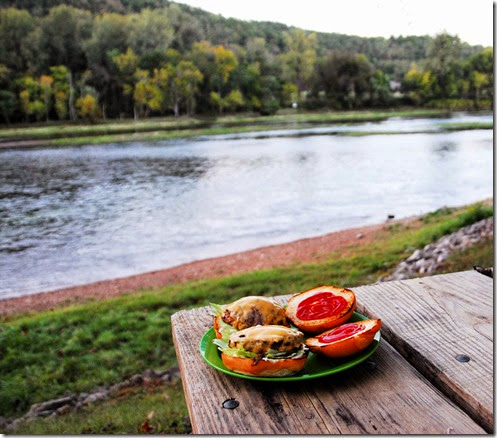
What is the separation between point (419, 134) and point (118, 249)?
2.40 meters

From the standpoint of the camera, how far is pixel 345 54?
331cm

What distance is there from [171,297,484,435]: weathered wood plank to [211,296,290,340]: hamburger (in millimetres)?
75

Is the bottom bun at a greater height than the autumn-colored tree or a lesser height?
lesser

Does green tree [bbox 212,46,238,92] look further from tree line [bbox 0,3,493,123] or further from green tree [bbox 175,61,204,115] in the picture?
green tree [bbox 175,61,204,115]

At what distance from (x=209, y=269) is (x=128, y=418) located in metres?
2.31

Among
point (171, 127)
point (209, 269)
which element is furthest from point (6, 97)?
point (209, 269)

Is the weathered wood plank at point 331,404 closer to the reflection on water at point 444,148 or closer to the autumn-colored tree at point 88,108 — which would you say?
the autumn-colored tree at point 88,108

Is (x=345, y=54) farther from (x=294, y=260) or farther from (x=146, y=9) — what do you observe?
(x=294, y=260)

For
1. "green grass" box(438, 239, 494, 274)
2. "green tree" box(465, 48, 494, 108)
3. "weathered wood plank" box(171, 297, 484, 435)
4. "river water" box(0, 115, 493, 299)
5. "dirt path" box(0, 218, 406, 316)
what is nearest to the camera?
"weathered wood plank" box(171, 297, 484, 435)

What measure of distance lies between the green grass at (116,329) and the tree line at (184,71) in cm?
135

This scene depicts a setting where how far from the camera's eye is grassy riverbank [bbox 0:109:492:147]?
127 inches

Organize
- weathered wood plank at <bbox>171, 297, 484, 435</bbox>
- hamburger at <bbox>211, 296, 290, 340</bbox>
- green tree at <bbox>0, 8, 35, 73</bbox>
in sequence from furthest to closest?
green tree at <bbox>0, 8, 35, 73</bbox>, hamburger at <bbox>211, 296, 290, 340</bbox>, weathered wood plank at <bbox>171, 297, 484, 435</bbox>

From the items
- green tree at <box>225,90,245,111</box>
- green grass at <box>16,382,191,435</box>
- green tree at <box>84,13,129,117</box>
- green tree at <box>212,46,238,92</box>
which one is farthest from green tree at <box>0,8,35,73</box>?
green grass at <box>16,382,191,435</box>

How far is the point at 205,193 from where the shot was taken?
4.61 meters
